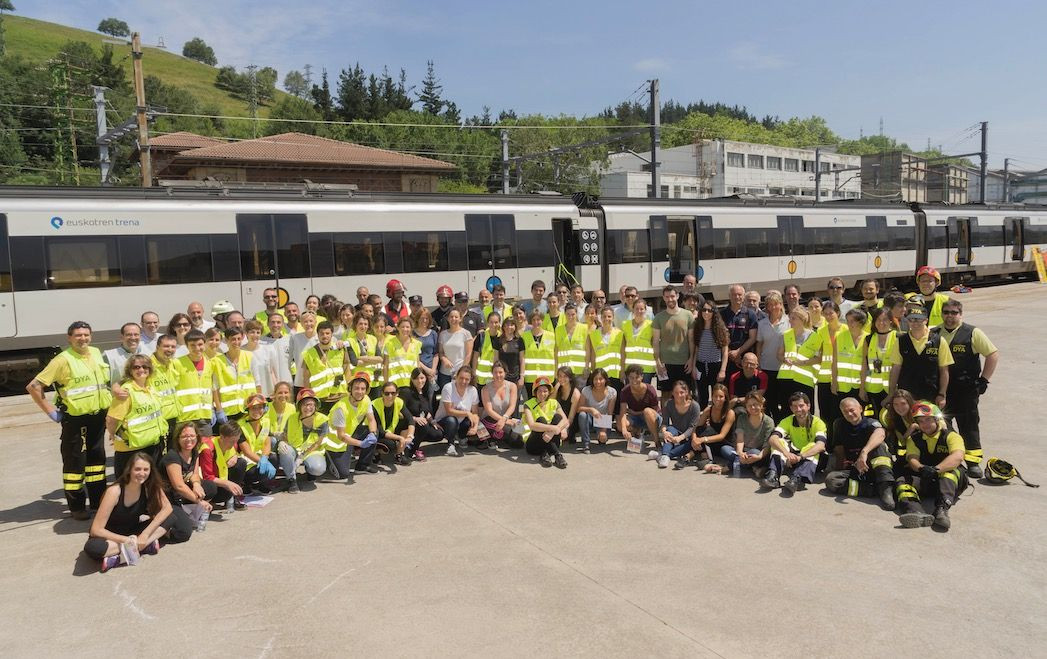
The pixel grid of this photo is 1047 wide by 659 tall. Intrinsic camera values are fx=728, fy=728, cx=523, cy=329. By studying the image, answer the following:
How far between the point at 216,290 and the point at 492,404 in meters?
6.43

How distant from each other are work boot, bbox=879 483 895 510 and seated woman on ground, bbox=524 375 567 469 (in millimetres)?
3032

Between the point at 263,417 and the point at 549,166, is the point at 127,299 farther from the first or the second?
the point at 549,166

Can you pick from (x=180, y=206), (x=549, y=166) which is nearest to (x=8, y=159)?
(x=549, y=166)

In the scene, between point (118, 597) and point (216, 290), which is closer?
point (118, 597)

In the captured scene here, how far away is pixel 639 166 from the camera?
8900cm

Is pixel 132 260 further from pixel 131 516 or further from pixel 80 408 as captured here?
pixel 131 516

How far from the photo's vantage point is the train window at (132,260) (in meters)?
11.6

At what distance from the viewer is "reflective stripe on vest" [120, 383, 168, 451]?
5.83 m

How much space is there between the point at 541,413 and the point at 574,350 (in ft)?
3.63

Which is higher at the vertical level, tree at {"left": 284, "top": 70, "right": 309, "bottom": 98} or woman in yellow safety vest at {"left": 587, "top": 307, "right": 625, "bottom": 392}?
tree at {"left": 284, "top": 70, "right": 309, "bottom": 98}

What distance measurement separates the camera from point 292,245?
1318 centimetres

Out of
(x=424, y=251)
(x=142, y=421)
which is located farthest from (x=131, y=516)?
→ (x=424, y=251)

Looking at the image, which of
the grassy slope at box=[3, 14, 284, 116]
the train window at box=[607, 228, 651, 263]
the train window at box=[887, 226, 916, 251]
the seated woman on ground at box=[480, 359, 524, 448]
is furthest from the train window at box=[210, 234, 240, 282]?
the grassy slope at box=[3, 14, 284, 116]

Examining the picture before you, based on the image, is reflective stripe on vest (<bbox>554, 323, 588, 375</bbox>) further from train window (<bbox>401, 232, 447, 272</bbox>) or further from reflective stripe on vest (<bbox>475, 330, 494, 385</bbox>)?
train window (<bbox>401, 232, 447, 272</bbox>)
